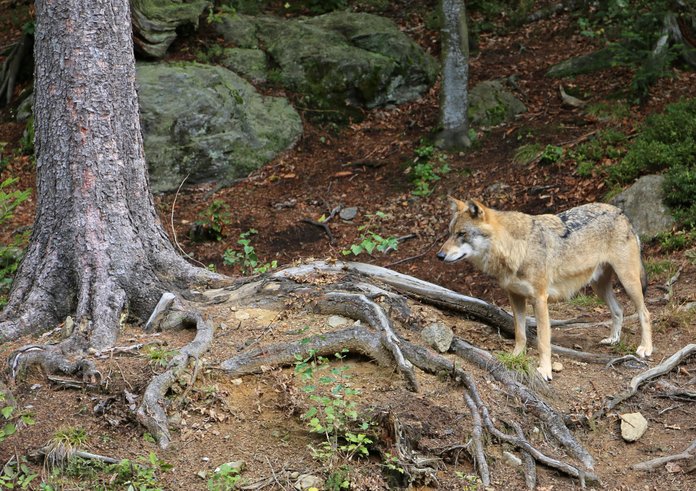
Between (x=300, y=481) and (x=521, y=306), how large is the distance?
12.0ft

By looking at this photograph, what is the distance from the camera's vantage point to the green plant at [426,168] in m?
14.8

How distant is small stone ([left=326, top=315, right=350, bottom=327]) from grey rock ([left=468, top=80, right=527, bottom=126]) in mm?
10178

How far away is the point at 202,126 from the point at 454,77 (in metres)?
5.42

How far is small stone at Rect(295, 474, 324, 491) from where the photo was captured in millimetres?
5624

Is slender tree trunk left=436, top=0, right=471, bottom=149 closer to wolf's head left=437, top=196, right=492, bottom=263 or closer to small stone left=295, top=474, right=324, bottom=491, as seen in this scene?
wolf's head left=437, top=196, right=492, bottom=263

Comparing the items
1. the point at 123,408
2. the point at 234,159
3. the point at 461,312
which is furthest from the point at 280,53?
the point at 123,408

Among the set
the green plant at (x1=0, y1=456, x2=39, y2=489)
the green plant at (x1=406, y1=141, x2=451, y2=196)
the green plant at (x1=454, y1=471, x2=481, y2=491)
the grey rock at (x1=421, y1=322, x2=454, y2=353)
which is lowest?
the green plant at (x1=406, y1=141, x2=451, y2=196)

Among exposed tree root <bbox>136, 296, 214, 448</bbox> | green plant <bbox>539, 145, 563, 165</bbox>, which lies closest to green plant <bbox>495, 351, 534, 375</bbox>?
exposed tree root <bbox>136, 296, 214, 448</bbox>

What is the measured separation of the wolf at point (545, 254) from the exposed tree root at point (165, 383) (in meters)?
2.59

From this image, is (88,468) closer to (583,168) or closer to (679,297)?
(679,297)

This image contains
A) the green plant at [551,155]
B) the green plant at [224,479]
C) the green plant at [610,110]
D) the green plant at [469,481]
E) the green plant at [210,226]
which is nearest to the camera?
the green plant at [224,479]

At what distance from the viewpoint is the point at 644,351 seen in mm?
8422

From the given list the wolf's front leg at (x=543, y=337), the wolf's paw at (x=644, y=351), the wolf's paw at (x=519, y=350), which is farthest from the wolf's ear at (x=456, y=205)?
the wolf's paw at (x=644, y=351)

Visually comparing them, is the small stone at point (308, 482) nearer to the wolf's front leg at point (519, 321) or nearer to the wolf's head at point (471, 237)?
the wolf's head at point (471, 237)
